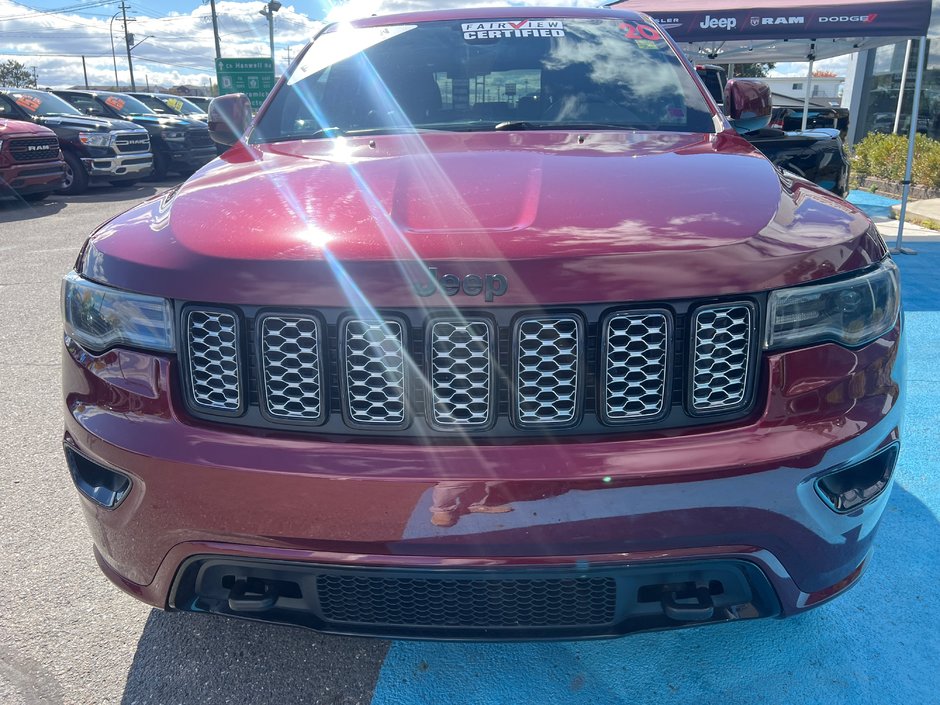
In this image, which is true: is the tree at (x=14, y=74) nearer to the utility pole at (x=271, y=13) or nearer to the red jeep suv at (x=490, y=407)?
the utility pole at (x=271, y=13)

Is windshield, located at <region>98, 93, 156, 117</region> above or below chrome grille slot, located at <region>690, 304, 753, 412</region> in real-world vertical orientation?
above

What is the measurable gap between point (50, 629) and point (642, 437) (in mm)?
1745

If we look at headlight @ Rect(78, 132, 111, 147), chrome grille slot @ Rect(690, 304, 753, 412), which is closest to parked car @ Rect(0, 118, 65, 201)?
headlight @ Rect(78, 132, 111, 147)

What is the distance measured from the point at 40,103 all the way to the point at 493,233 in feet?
45.6

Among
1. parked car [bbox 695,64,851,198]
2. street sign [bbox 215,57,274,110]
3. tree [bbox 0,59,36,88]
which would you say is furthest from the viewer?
tree [bbox 0,59,36,88]

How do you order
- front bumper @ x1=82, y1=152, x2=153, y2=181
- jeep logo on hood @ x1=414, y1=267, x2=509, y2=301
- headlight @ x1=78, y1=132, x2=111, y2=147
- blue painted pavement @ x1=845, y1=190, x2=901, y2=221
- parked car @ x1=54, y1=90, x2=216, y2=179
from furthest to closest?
parked car @ x1=54, y1=90, x2=216, y2=179, front bumper @ x1=82, y1=152, x2=153, y2=181, headlight @ x1=78, y1=132, x2=111, y2=147, blue painted pavement @ x1=845, y1=190, x2=901, y2=221, jeep logo on hood @ x1=414, y1=267, x2=509, y2=301

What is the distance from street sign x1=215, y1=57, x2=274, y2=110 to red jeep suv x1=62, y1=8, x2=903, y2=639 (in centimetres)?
2362

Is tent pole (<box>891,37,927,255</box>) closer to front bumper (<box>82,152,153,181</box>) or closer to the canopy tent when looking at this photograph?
the canopy tent

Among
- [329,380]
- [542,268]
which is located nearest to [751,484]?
[542,268]

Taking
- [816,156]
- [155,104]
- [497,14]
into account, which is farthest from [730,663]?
[155,104]

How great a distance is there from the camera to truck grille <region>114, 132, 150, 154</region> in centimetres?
1284

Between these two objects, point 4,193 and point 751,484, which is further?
point 4,193

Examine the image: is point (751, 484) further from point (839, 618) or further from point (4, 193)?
point (4, 193)

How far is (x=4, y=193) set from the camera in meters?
10.8
